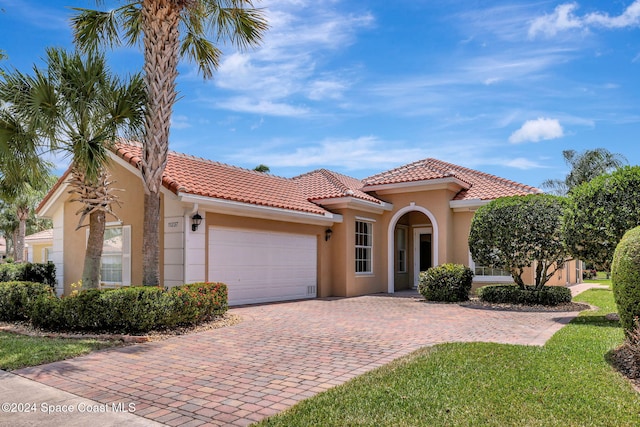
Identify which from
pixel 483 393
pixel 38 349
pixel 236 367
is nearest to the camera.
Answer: pixel 483 393

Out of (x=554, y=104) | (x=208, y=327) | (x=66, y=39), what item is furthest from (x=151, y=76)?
(x=554, y=104)

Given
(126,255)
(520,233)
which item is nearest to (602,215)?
(520,233)

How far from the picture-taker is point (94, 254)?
11.6 meters

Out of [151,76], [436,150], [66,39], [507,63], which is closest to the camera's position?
[151,76]

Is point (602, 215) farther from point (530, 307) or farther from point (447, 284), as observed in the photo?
point (447, 284)

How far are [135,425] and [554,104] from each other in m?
16.4

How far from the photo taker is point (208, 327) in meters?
10.1

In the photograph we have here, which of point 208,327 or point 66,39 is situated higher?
point 66,39

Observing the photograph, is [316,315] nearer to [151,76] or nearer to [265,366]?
[265,366]

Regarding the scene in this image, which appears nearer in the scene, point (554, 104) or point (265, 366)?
point (265, 366)

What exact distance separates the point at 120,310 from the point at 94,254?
311 cm

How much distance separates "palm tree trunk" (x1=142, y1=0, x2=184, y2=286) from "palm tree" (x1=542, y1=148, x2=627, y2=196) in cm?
2769

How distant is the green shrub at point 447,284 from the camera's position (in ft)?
50.7

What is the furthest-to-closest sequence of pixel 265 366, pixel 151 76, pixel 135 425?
pixel 151 76, pixel 265 366, pixel 135 425
